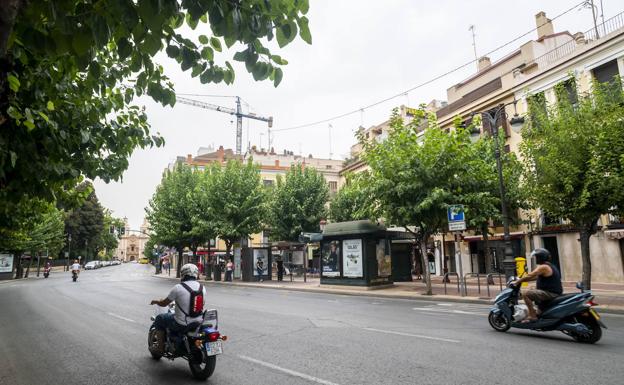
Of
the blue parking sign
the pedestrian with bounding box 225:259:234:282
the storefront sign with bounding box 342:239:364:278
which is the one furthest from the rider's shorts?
the pedestrian with bounding box 225:259:234:282

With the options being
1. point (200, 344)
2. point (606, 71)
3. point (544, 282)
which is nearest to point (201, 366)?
point (200, 344)

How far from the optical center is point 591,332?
725 cm

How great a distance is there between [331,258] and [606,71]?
17.2 m

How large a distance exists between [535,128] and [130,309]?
15744 millimetres

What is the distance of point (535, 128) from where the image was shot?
49.6ft

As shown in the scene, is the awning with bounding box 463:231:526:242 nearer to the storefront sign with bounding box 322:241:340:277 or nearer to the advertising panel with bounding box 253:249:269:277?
the storefront sign with bounding box 322:241:340:277

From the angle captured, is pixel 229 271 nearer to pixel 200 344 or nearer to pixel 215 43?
pixel 200 344

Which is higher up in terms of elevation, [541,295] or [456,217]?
[456,217]

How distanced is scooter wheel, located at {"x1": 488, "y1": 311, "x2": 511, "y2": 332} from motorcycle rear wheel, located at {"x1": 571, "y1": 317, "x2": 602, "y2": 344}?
1281mm

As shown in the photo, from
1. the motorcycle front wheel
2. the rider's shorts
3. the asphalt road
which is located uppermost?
the rider's shorts

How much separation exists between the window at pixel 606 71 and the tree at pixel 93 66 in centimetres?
2243

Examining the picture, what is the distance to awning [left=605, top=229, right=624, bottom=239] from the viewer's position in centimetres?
1977

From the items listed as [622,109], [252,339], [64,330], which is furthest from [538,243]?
[64,330]

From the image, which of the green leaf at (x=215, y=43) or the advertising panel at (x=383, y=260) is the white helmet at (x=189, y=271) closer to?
the green leaf at (x=215, y=43)
